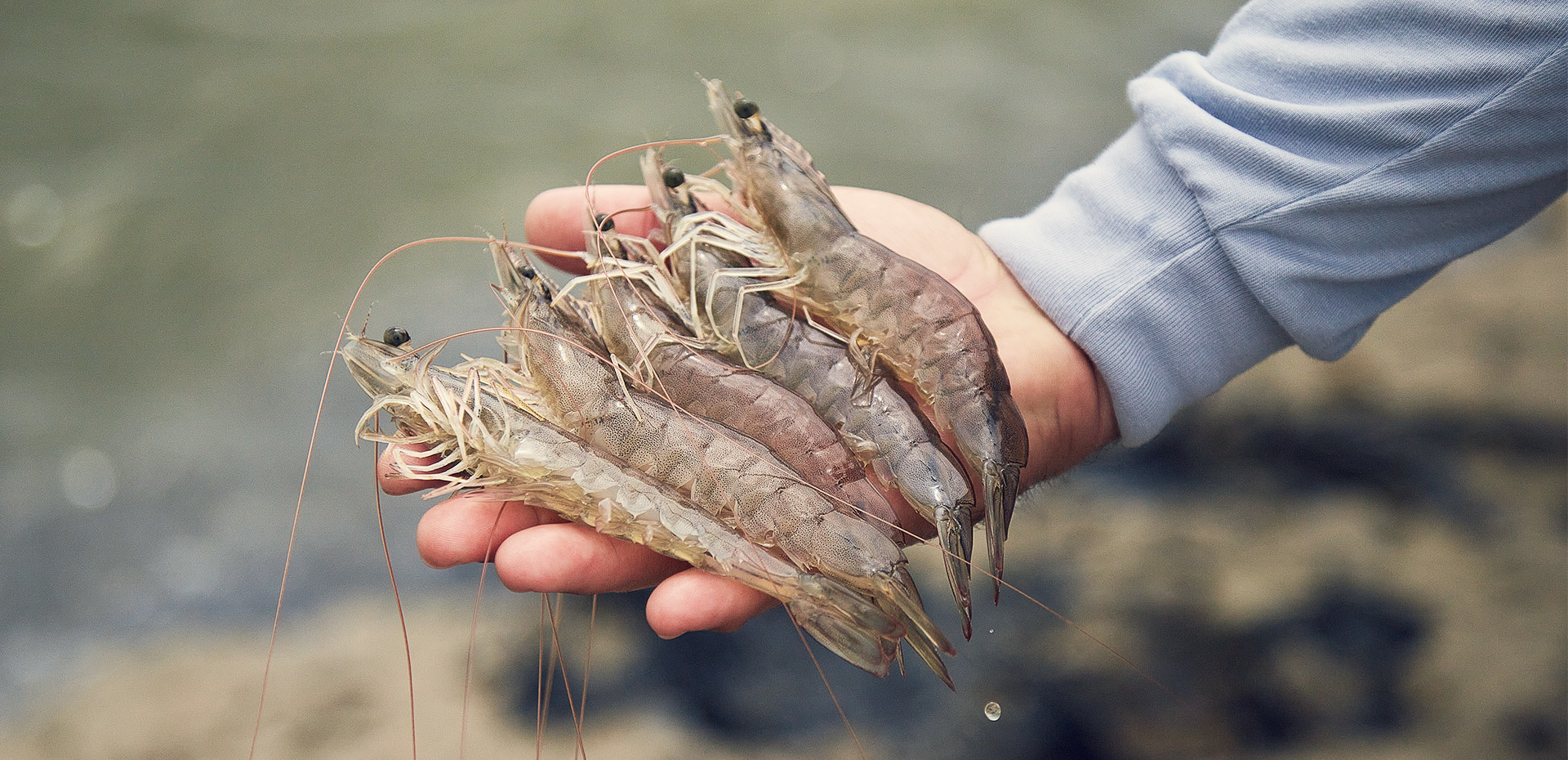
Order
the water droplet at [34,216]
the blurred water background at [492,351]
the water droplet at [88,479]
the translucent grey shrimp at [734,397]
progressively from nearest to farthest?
the translucent grey shrimp at [734,397] → the blurred water background at [492,351] → the water droplet at [88,479] → the water droplet at [34,216]

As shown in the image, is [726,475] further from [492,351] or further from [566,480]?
[492,351]

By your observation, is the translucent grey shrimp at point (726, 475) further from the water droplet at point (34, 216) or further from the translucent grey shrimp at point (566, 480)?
the water droplet at point (34, 216)

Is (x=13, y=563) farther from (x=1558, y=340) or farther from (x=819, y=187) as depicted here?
(x=1558, y=340)

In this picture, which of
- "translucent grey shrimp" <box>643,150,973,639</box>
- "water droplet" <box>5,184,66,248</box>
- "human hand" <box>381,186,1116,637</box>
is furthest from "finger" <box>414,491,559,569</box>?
"water droplet" <box>5,184,66,248</box>

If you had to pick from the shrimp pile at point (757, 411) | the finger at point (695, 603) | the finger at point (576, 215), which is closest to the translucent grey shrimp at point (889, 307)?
the shrimp pile at point (757, 411)

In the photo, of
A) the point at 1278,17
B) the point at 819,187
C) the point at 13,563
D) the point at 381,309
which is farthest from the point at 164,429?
the point at 1278,17

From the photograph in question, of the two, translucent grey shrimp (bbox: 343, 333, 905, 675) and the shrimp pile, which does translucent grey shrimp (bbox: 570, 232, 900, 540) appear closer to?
the shrimp pile

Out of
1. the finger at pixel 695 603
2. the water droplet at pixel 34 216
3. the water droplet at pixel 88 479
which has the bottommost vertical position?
the finger at pixel 695 603
